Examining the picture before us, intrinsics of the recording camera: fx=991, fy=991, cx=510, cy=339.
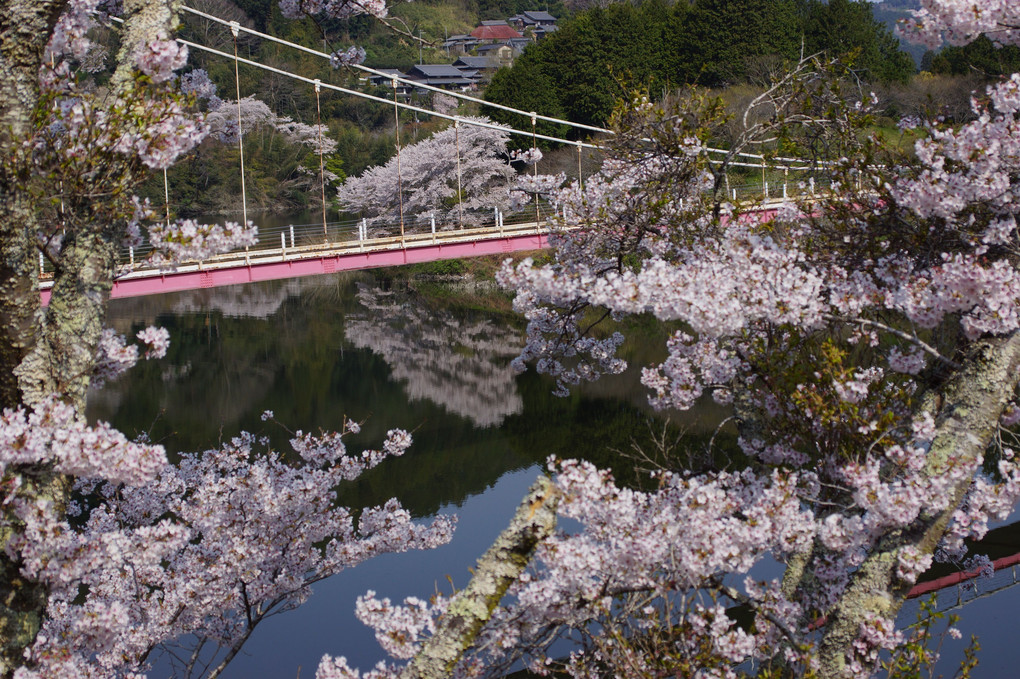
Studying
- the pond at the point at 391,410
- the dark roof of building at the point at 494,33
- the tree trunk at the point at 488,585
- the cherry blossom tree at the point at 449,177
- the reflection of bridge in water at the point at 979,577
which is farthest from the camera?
the dark roof of building at the point at 494,33

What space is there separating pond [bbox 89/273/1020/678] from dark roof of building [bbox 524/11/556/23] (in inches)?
1598

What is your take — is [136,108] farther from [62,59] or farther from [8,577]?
[8,577]

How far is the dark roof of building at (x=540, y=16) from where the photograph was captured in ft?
191

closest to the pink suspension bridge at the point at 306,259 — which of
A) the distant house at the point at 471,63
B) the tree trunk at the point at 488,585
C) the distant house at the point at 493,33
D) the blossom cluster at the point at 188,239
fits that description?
the blossom cluster at the point at 188,239

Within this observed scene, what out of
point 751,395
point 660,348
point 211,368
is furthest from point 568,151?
point 751,395

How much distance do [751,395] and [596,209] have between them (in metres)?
1.59

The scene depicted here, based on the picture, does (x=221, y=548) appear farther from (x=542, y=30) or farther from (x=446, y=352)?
(x=542, y=30)

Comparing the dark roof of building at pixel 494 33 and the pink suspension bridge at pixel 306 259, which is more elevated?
the dark roof of building at pixel 494 33

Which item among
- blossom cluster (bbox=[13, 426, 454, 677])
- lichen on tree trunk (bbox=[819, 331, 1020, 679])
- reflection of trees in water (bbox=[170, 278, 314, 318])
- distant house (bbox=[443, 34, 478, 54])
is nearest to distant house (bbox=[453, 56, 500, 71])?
distant house (bbox=[443, 34, 478, 54])

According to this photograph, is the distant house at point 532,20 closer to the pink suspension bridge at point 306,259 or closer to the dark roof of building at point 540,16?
the dark roof of building at point 540,16

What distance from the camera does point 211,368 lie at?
16328 mm

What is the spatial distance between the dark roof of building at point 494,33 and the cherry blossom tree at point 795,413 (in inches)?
2057

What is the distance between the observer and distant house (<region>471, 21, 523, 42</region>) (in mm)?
54344

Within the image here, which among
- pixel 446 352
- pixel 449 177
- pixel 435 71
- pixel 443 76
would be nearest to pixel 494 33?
pixel 435 71
